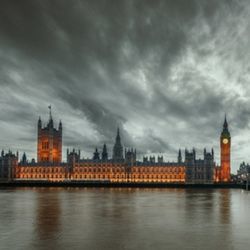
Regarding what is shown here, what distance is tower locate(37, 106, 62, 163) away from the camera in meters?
174

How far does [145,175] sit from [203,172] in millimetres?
22318

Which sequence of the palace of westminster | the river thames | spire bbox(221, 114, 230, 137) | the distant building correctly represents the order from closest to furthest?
1. the river thames
2. the palace of westminster
3. spire bbox(221, 114, 230, 137)
4. the distant building

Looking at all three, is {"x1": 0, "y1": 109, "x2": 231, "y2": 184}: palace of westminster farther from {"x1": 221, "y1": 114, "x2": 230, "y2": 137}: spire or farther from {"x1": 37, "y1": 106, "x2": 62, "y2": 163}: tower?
{"x1": 37, "y1": 106, "x2": 62, "y2": 163}: tower

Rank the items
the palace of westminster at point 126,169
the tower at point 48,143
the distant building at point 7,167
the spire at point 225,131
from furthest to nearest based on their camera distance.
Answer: the tower at point 48,143
the distant building at point 7,167
the spire at point 225,131
the palace of westminster at point 126,169

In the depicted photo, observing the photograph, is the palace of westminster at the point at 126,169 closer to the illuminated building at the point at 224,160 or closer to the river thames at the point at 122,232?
the illuminated building at the point at 224,160

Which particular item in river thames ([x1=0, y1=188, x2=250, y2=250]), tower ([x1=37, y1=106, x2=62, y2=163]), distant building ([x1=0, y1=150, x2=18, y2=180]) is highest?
tower ([x1=37, y1=106, x2=62, y2=163])

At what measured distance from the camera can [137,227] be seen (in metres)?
20.7

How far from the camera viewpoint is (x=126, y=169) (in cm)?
15662

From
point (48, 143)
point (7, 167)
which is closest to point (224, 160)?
point (48, 143)

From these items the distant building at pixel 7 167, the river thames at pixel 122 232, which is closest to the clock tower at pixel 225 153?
the distant building at pixel 7 167

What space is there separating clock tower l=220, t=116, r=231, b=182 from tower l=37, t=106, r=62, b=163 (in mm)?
70340

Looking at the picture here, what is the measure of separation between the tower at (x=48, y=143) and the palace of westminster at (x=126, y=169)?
6490mm

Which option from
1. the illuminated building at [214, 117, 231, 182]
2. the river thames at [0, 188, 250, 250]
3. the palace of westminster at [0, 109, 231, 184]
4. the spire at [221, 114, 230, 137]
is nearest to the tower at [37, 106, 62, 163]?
the palace of westminster at [0, 109, 231, 184]

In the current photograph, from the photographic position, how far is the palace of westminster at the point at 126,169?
490 ft
